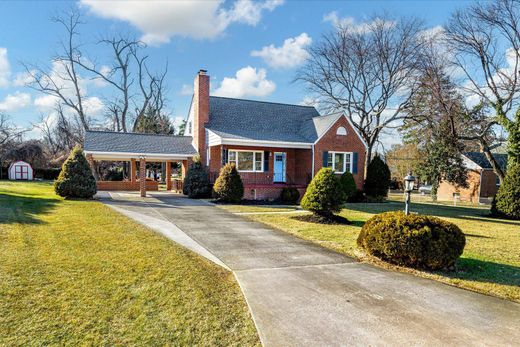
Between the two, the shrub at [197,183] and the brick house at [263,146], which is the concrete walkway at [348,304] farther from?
the brick house at [263,146]

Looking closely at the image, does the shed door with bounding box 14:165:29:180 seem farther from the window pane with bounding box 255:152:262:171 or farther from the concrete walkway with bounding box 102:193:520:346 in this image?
the concrete walkway with bounding box 102:193:520:346

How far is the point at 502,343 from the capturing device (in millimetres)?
3789

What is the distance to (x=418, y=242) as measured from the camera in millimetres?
6656

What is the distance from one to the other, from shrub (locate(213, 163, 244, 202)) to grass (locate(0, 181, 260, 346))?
888 cm

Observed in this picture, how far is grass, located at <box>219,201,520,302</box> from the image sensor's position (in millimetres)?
6039

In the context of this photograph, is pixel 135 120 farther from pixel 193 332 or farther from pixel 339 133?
pixel 193 332

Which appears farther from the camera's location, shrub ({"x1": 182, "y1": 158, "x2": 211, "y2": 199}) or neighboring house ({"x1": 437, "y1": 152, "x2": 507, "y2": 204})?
neighboring house ({"x1": 437, "y1": 152, "x2": 507, "y2": 204})

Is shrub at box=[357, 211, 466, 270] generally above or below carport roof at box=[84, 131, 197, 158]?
below

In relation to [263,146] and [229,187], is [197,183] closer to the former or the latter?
[229,187]

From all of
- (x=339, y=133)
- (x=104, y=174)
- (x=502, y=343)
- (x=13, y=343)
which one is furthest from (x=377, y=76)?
(x=104, y=174)

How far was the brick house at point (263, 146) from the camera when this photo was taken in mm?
20016

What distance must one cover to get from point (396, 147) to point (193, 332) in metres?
51.7

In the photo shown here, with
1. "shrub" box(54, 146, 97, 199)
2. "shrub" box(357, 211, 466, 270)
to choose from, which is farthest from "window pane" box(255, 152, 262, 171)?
"shrub" box(357, 211, 466, 270)

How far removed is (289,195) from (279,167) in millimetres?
3262
